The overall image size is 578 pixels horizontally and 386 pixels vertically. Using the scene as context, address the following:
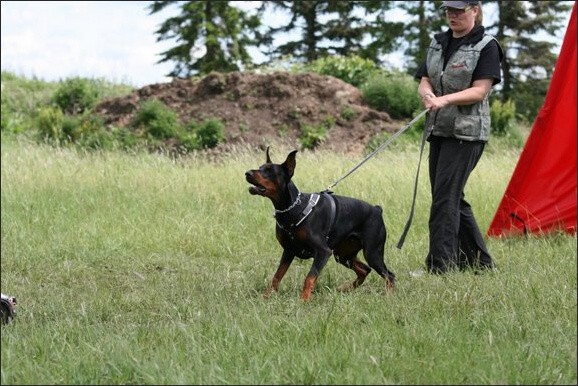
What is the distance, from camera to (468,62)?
226 inches

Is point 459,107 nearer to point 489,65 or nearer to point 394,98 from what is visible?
point 489,65

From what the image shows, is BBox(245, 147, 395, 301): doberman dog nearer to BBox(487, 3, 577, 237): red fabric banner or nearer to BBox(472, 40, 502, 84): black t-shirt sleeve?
BBox(472, 40, 502, 84): black t-shirt sleeve

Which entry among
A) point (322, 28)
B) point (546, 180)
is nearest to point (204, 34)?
point (322, 28)

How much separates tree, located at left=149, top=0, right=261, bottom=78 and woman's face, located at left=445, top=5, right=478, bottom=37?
20.0 meters

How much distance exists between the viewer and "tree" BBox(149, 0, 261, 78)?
25281 mm

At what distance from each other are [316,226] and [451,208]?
1247mm

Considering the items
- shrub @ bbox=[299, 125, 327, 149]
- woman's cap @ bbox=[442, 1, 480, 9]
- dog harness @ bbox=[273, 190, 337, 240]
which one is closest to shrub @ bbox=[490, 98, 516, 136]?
shrub @ bbox=[299, 125, 327, 149]

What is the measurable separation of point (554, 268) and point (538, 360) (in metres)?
2.45

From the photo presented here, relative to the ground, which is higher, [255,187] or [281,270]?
[255,187]

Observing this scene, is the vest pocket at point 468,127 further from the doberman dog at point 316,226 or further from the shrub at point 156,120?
the shrub at point 156,120

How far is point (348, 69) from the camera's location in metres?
18.6

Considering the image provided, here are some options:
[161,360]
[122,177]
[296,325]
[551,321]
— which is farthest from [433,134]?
[122,177]

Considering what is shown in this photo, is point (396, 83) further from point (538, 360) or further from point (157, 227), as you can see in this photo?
point (538, 360)

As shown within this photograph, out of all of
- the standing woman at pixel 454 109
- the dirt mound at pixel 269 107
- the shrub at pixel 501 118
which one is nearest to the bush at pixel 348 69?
the dirt mound at pixel 269 107
